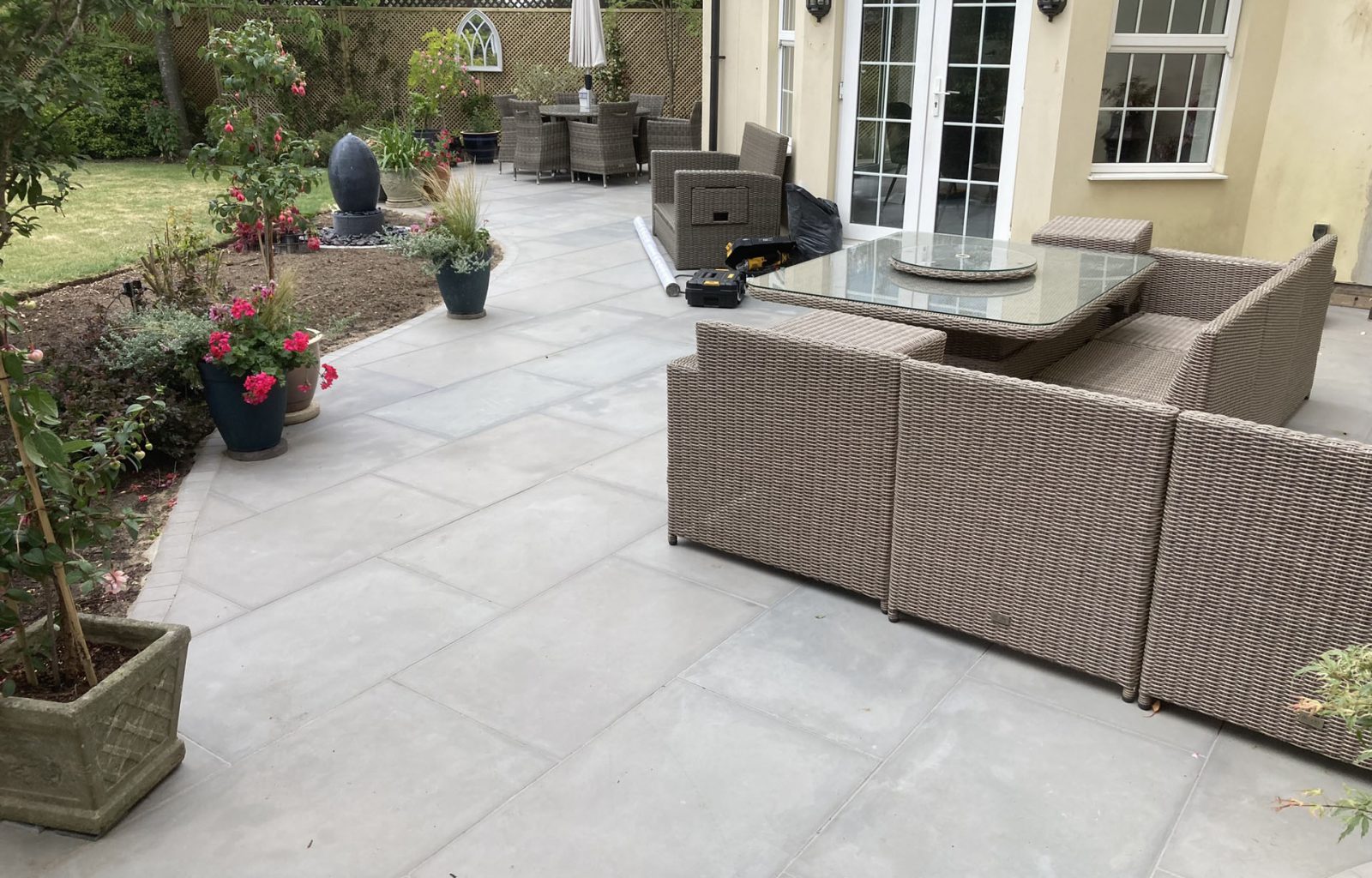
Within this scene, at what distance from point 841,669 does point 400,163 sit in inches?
346

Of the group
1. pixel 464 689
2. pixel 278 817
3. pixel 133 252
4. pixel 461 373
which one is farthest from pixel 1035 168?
pixel 133 252

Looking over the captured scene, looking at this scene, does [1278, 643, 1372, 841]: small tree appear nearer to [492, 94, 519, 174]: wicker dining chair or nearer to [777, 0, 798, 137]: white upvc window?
[777, 0, 798, 137]: white upvc window

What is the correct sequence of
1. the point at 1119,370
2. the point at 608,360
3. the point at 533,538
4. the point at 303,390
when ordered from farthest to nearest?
the point at 608,360
the point at 303,390
the point at 1119,370
the point at 533,538

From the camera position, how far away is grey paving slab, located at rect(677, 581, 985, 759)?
2.73 m

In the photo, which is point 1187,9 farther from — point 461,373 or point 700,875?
point 700,875

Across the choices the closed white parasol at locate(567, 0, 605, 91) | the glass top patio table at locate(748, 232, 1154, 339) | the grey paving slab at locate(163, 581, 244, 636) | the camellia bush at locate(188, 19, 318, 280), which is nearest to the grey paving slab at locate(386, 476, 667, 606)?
the grey paving slab at locate(163, 581, 244, 636)

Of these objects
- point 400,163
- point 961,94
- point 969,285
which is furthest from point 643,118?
point 969,285

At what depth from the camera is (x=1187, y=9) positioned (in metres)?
6.41

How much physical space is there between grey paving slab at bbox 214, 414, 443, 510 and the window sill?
14.8 feet

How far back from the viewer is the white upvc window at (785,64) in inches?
319

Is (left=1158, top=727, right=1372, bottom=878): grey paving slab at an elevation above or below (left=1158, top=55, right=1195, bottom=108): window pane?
below

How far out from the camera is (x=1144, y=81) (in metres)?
6.57

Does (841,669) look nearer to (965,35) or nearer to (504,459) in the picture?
(504,459)

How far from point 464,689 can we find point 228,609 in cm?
91
